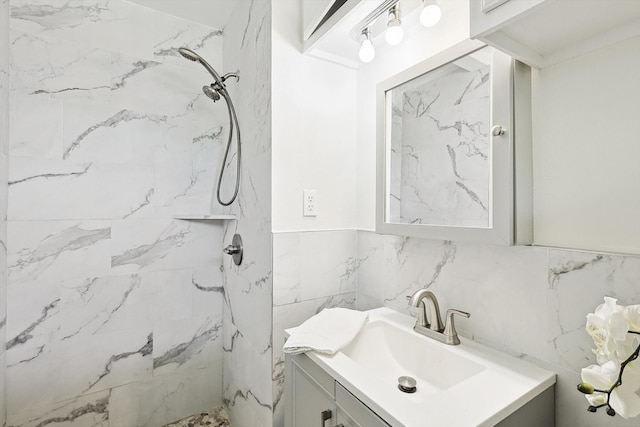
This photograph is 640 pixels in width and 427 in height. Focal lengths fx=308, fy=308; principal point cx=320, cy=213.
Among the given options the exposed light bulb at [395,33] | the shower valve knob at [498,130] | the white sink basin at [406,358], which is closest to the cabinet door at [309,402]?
the white sink basin at [406,358]

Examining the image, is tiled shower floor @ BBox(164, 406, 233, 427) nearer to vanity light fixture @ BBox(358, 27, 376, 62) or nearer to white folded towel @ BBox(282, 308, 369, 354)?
white folded towel @ BBox(282, 308, 369, 354)

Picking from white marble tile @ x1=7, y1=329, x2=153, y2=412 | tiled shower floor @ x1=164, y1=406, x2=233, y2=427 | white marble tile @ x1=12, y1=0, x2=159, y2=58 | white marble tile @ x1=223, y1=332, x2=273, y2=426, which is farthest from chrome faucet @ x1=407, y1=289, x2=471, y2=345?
white marble tile @ x1=12, y1=0, x2=159, y2=58

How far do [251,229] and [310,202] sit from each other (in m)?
0.34

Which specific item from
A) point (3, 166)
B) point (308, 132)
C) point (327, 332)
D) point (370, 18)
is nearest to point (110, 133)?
point (3, 166)

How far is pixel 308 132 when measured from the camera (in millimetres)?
1393

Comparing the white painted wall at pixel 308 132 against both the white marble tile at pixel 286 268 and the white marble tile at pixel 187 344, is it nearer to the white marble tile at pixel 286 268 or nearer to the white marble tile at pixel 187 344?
the white marble tile at pixel 286 268

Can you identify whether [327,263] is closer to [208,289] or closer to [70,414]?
[208,289]

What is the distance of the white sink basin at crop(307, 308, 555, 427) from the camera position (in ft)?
2.21

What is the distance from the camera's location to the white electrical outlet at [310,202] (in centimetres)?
138

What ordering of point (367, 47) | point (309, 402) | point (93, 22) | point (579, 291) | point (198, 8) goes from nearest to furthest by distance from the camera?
point (579, 291), point (309, 402), point (367, 47), point (93, 22), point (198, 8)

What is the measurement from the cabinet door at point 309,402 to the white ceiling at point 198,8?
6.10ft

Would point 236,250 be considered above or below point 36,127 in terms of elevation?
below

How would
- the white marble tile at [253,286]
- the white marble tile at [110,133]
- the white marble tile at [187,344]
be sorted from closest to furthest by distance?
the white marble tile at [253,286] → the white marble tile at [110,133] → the white marble tile at [187,344]

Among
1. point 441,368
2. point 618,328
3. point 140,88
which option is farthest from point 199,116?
point 618,328
